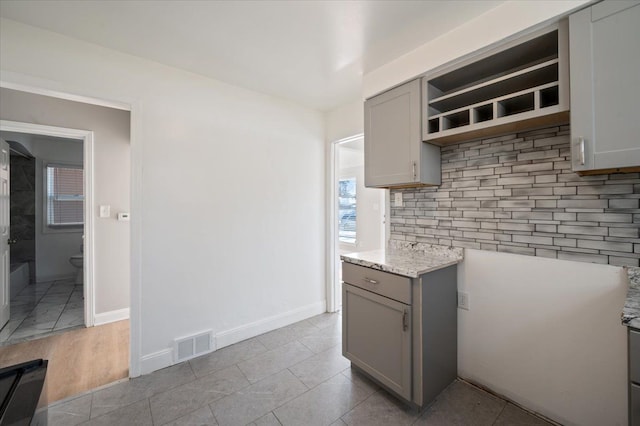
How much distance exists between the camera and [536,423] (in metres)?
1.54

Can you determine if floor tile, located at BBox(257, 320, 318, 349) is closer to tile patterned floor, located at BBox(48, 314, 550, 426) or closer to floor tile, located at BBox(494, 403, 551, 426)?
tile patterned floor, located at BBox(48, 314, 550, 426)

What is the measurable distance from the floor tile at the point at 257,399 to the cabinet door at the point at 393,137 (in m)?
1.63

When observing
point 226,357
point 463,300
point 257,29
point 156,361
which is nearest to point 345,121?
point 257,29

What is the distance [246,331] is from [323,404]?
1149 mm

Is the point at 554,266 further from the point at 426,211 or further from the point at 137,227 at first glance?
the point at 137,227

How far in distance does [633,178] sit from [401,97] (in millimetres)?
1339

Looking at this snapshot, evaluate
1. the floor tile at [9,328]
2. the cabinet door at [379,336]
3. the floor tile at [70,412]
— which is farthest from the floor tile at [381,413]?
the floor tile at [9,328]

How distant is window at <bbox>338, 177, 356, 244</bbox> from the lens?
530 centimetres

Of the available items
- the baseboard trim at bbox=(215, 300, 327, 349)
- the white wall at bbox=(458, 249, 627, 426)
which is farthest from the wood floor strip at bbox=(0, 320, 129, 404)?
the white wall at bbox=(458, 249, 627, 426)

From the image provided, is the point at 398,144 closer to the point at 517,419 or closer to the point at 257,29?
the point at 257,29

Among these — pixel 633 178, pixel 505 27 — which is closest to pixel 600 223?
pixel 633 178

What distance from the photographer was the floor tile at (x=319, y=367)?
1976mm

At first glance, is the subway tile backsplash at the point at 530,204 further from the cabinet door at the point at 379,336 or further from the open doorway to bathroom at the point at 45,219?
→ the open doorway to bathroom at the point at 45,219

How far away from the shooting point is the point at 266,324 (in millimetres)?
2740
